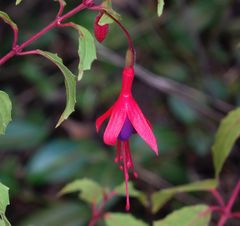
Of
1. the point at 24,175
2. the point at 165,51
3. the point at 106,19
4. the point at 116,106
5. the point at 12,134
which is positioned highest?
the point at 106,19

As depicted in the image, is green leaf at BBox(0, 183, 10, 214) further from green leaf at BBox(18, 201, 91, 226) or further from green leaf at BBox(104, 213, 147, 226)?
green leaf at BBox(18, 201, 91, 226)

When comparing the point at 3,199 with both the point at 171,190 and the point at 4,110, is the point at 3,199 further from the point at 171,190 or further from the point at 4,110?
the point at 171,190

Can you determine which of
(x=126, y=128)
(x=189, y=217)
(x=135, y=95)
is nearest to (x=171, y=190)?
(x=189, y=217)

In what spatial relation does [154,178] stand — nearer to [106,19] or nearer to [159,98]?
[159,98]

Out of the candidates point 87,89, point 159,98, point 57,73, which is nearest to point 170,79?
point 159,98

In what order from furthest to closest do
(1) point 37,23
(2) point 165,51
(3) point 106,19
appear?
(1) point 37,23
(2) point 165,51
(3) point 106,19

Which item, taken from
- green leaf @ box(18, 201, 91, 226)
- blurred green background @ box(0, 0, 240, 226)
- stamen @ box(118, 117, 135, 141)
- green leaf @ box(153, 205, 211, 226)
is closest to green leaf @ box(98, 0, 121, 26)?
stamen @ box(118, 117, 135, 141)
